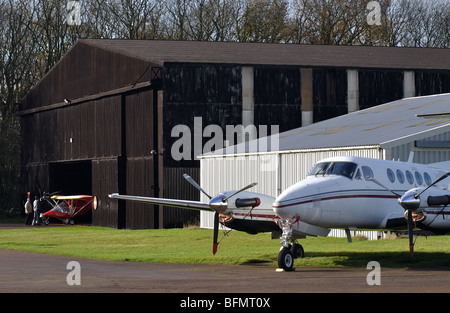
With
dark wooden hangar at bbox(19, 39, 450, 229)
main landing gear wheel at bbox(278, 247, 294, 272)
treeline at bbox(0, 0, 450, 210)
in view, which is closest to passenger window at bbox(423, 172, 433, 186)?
main landing gear wheel at bbox(278, 247, 294, 272)

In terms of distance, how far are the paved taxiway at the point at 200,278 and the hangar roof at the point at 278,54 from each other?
2558 cm

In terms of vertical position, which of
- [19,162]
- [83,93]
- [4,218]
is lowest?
[4,218]

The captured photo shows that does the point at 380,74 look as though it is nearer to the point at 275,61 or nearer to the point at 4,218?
the point at 275,61

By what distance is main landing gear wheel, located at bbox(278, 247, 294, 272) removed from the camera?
22797 millimetres

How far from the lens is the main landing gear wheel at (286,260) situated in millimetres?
22797

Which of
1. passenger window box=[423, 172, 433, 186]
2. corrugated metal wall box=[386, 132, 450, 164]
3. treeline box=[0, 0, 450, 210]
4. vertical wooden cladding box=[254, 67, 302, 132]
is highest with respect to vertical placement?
treeline box=[0, 0, 450, 210]

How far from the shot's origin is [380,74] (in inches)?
2050

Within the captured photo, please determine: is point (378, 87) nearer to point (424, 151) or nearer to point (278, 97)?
point (278, 97)

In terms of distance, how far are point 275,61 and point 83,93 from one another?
14601mm

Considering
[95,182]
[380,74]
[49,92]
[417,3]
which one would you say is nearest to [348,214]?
[380,74]

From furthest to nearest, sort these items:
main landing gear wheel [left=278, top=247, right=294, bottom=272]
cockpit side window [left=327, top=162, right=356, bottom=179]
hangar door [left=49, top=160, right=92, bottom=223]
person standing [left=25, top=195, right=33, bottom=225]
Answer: hangar door [left=49, top=160, right=92, bottom=223]
person standing [left=25, top=195, right=33, bottom=225]
cockpit side window [left=327, top=162, right=356, bottom=179]
main landing gear wheel [left=278, top=247, right=294, bottom=272]

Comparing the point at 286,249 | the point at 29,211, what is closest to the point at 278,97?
the point at 29,211

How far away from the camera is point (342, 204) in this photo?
23734 mm

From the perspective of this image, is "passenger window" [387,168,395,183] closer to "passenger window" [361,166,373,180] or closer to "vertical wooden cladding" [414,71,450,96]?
"passenger window" [361,166,373,180]
